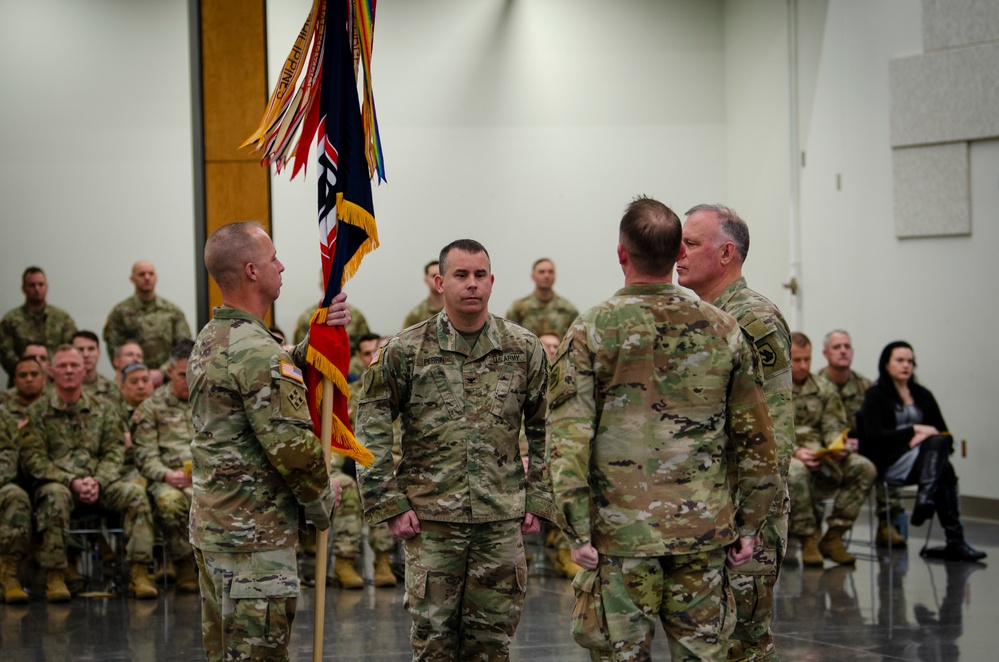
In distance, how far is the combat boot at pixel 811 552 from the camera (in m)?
7.31

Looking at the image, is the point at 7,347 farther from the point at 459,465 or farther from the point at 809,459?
the point at 459,465

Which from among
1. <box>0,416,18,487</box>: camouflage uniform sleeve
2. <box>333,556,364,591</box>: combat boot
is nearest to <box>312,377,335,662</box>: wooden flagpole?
<box>333,556,364,591</box>: combat boot

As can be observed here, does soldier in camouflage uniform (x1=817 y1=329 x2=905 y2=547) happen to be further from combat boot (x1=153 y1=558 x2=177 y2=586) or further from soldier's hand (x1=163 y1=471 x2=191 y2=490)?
combat boot (x1=153 y1=558 x2=177 y2=586)

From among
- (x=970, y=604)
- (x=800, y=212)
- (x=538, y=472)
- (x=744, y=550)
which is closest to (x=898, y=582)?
(x=970, y=604)

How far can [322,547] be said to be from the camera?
3732mm

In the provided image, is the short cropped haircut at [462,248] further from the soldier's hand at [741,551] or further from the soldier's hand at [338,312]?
the soldier's hand at [741,551]

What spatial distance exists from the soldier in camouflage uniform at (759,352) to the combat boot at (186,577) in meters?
4.02

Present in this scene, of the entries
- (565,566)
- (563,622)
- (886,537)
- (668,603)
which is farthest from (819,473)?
(668,603)

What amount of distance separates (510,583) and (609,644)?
34.3 inches

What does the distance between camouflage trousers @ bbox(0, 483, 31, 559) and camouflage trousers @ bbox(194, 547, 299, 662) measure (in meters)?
3.64

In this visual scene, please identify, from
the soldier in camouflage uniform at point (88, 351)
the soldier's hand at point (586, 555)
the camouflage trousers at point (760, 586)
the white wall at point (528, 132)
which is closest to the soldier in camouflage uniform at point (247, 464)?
the soldier's hand at point (586, 555)

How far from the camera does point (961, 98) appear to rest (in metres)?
9.16

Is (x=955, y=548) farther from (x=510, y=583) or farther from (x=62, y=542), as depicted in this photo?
(x=62, y=542)

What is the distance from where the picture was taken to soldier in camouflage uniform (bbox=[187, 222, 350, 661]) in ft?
11.0
